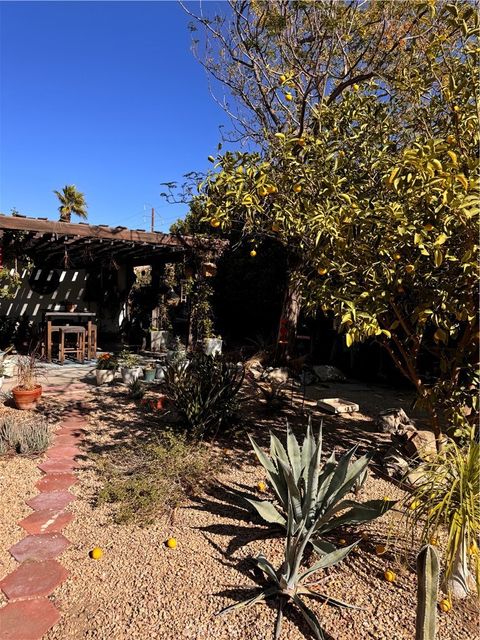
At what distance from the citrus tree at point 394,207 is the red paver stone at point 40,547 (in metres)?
2.17

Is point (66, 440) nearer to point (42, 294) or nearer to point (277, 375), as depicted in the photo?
point (277, 375)

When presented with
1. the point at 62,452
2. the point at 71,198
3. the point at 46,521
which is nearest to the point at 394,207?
the point at 46,521

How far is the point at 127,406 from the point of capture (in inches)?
227

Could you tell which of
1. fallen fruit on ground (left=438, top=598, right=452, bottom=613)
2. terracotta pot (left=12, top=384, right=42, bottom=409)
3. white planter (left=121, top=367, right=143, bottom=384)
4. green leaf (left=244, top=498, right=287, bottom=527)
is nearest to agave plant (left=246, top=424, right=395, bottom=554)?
green leaf (left=244, top=498, right=287, bottom=527)

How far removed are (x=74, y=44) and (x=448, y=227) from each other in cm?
628

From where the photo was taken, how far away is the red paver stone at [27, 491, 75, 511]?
9.83ft

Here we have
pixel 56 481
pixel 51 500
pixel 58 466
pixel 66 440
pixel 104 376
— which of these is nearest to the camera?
pixel 51 500

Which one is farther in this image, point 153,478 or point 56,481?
point 56,481

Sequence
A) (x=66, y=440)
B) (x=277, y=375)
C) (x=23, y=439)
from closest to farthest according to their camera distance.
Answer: (x=23, y=439), (x=66, y=440), (x=277, y=375)

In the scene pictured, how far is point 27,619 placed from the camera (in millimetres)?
1948

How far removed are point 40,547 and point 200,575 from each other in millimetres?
1058

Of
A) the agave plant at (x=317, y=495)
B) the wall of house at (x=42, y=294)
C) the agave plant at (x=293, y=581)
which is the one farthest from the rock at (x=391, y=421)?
the wall of house at (x=42, y=294)

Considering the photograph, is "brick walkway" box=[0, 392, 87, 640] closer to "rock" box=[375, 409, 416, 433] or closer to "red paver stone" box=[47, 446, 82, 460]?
"red paver stone" box=[47, 446, 82, 460]

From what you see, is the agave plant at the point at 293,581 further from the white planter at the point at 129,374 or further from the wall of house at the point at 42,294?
the wall of house at the point at 42,294
